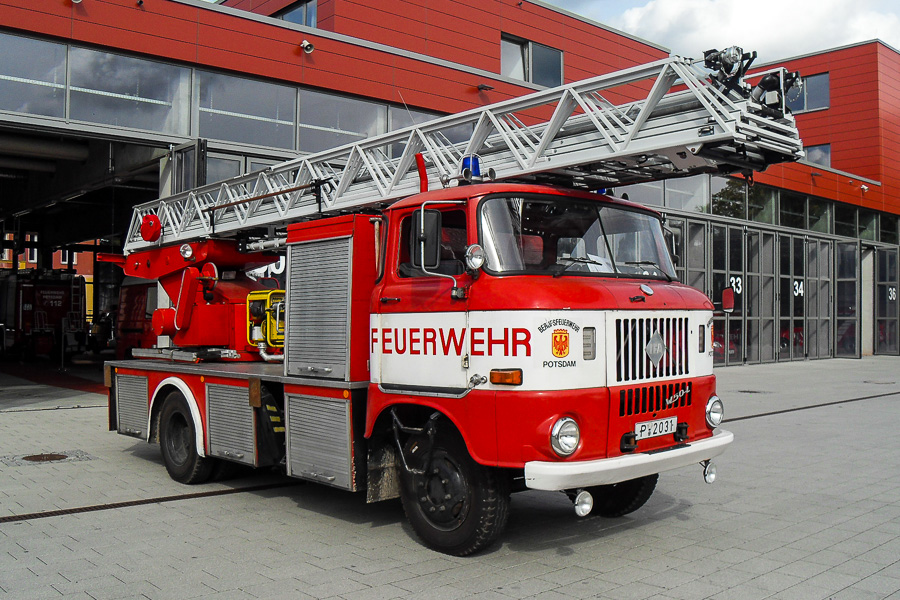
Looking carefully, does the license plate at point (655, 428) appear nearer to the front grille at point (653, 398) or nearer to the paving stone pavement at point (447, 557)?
the front grille at point (653, 398)

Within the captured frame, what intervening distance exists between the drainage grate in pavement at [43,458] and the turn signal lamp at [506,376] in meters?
6.62

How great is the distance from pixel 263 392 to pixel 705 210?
21.1m

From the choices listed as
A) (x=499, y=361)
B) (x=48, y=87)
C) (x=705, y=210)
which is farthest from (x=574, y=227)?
(x=705, y=210)

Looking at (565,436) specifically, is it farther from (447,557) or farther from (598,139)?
(598,139)

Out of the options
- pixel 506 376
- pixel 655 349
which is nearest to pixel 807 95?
pixel 655 349

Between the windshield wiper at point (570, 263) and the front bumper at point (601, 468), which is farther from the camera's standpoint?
the windshield wiper at point (570, 263)

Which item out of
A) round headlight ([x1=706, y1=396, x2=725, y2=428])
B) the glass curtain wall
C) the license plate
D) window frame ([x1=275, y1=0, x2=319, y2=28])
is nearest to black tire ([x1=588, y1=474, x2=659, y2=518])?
round headlight ([x1=706, y1=396, x2=725, y2=428])

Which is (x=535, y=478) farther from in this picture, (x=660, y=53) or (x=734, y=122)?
(x=660, y=53)

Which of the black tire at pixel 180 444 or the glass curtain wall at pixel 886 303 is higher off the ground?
the glass curtain wall at pixel 886 303

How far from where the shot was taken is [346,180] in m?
8.16

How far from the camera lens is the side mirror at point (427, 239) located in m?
5.50

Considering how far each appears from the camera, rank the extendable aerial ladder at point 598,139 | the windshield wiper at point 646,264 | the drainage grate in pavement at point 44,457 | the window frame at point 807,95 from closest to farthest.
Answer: the extendable aerial ladder at point 598,139
the windshield wiper at point 646,264
the drainage grate in pavement at point 44,457
the window frame at point 807,95

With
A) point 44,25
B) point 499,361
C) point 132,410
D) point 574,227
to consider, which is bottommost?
point 132,410

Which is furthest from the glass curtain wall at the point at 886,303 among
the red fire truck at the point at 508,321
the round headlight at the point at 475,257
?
the round headlight at the point at 475,257
